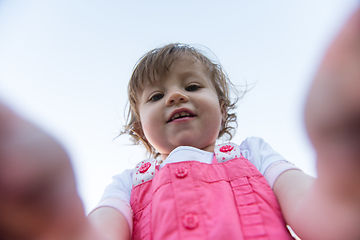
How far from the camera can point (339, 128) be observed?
392mm

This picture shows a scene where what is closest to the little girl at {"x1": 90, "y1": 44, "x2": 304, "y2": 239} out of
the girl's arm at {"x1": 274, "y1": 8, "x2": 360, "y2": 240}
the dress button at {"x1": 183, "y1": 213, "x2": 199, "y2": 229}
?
the dress button at {"x1": 183, "y1": 213, "x2": 199, "y2": 229}

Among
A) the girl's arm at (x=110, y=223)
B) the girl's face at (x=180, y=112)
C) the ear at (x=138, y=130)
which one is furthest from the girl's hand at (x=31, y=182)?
the ear at (x=138, y=130)

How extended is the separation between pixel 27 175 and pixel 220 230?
44 cm

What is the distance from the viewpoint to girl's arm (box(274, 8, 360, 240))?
1.23 ft

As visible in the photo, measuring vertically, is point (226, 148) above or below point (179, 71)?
below

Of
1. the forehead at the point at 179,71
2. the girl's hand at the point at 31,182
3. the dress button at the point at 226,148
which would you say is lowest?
the dress button at the point at 226,148

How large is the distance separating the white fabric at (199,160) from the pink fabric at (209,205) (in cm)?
4

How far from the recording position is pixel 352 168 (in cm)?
41

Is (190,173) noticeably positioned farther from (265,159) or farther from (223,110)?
(223,110)

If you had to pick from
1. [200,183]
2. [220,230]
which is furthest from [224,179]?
[220,230]

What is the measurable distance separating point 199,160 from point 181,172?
0.35 feet

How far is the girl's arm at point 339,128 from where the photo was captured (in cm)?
37

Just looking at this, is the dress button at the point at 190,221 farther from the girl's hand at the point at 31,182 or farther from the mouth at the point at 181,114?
the mouth at the point at 181,114

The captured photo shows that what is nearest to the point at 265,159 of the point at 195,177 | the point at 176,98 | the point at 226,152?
the point at 226,152
